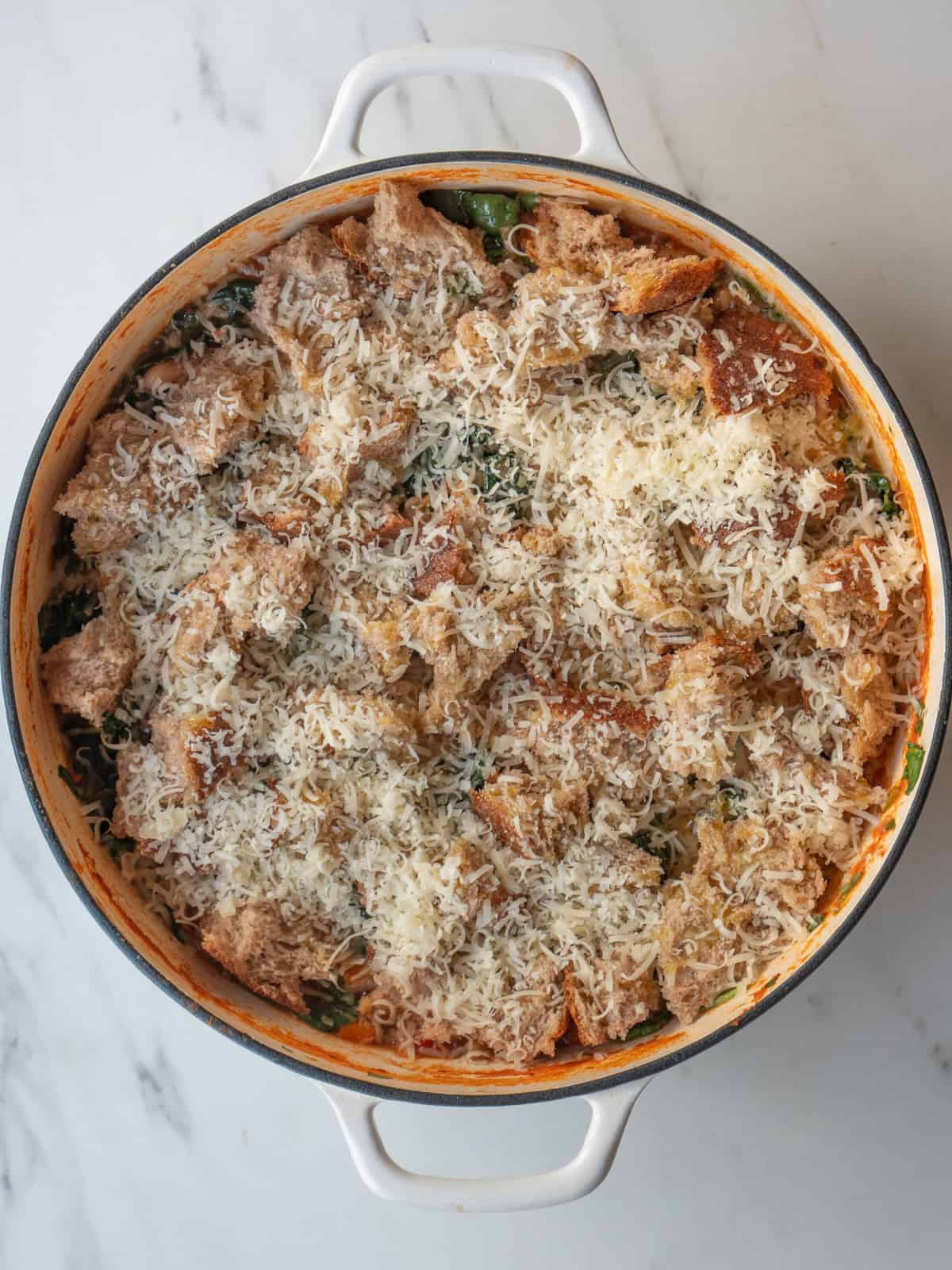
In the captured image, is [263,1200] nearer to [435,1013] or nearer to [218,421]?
[435,1013]

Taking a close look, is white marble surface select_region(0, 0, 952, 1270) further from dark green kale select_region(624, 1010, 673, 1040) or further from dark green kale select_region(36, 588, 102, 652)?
dark green kale select_region(36, 588, 102, 652)

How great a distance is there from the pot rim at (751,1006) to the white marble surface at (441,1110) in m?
0.67

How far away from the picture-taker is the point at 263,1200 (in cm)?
323

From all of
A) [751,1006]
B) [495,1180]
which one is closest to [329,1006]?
[495,1180]

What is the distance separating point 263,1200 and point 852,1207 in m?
1.76

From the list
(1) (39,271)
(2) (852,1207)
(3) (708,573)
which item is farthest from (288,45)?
(2) (852,1207)

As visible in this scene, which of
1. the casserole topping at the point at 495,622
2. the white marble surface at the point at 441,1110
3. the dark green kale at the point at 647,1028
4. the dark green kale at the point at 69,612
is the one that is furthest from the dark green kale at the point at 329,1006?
the dark green kale at the point at 69,612

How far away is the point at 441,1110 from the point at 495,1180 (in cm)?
63

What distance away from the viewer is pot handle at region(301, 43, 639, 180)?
2451mm

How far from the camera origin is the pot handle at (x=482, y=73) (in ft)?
8.04

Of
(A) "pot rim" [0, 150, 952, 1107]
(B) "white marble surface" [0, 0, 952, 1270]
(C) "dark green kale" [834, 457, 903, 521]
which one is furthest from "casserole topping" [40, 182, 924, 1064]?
(B) "white marble surface" [0, 0, 952, 1270]

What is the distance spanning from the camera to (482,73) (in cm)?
247

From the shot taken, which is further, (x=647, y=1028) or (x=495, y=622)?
(x=647, y=1028)

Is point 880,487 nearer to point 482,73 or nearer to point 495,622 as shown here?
point 495,622
